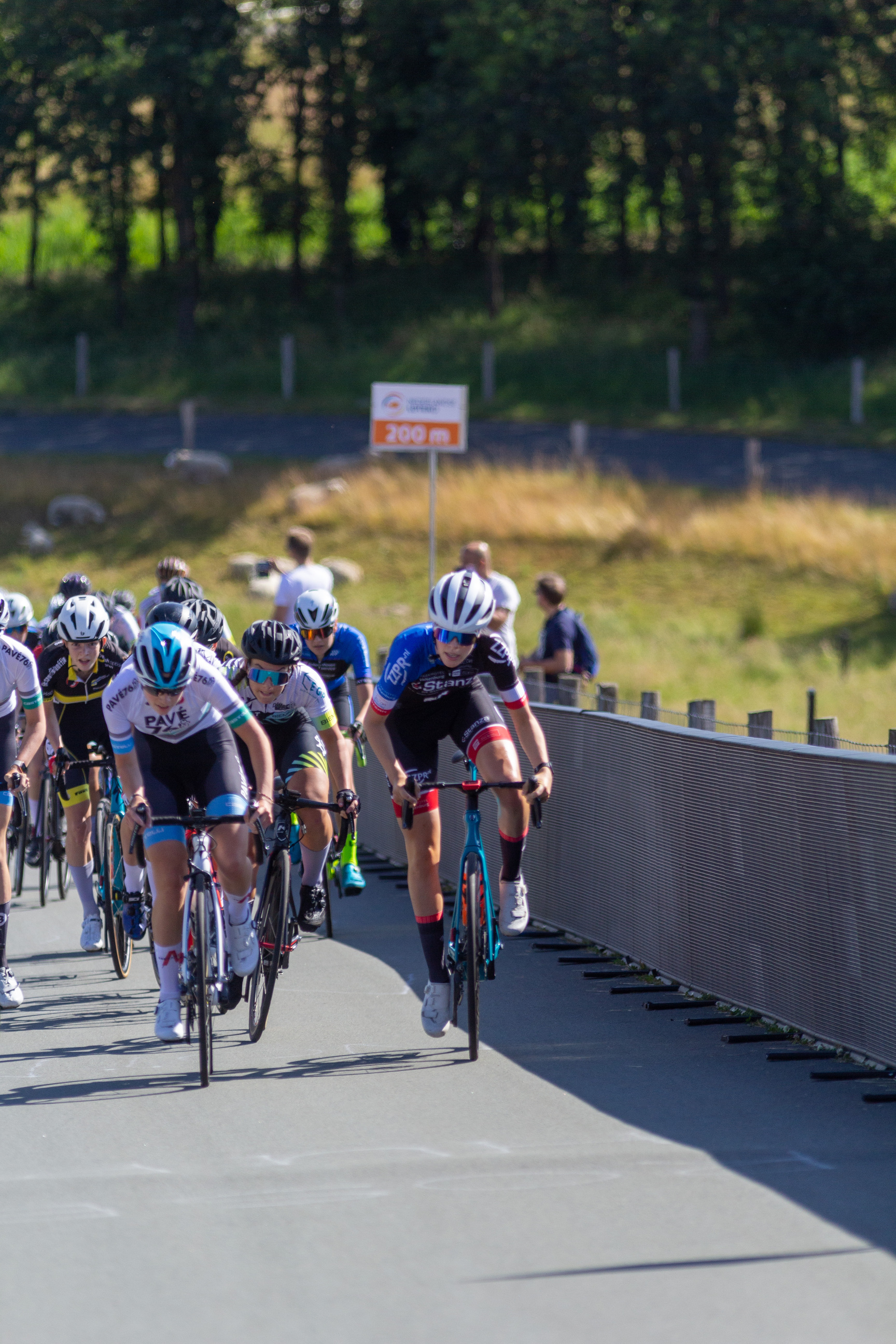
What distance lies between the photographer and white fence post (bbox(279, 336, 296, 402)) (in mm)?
44781

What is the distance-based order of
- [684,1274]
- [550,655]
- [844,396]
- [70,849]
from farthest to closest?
[844,396]
[550,655]
[70,849]
[684,1274]

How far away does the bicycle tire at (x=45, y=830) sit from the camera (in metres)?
12.3

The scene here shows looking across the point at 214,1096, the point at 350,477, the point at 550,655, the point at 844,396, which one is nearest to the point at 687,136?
the point at 844,396

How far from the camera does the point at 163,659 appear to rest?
7160 mm

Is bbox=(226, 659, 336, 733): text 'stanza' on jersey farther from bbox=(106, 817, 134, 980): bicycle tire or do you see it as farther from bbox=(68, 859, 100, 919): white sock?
bbox=(68, 859, 100, 919): white sock

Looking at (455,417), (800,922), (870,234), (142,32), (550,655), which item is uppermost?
(142,32)

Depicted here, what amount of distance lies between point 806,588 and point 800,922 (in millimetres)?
18233

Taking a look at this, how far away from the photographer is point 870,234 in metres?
44.5

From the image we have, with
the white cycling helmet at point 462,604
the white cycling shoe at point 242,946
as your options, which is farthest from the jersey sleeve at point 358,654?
the white cycling shoe at point 242,946

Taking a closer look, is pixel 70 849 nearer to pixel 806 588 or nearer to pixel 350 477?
pixel 806 588

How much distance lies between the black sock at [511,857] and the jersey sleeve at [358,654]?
2.88 meters

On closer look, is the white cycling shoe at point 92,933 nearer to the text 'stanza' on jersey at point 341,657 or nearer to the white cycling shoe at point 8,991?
the white cycling shoe at point 8,991

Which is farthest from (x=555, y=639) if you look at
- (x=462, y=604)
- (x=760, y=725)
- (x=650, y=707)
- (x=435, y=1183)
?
(x=435, y=1183)

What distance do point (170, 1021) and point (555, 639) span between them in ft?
21.5
